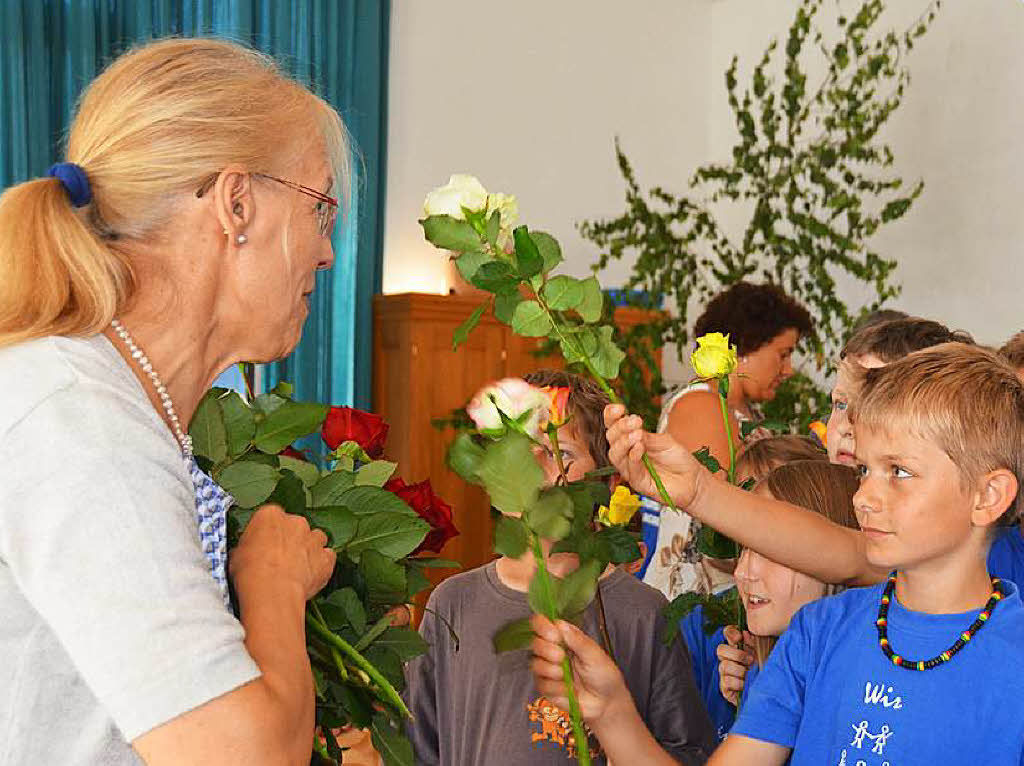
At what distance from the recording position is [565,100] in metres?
6.71

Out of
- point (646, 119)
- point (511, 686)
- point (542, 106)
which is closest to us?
point (511, 686)

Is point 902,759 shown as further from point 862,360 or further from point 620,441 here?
point 862,360

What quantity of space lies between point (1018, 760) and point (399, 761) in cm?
68

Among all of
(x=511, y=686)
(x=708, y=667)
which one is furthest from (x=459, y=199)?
(x=708, y=667)

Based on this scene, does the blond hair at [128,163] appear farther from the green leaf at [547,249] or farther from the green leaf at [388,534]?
the green leaf at [388,534]

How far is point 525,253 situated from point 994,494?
705 millimetres

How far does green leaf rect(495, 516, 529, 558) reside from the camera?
107 cm

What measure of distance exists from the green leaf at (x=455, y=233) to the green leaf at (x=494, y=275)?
3 centimetres

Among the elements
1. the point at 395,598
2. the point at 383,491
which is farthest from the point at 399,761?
the point at 383,491

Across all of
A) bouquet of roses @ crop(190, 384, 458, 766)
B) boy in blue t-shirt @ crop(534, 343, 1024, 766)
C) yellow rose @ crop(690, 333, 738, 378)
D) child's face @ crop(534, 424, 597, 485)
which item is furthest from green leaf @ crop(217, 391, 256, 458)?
child's face @ crop(534, 424, 597, 485)

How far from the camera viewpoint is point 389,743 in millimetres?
1240

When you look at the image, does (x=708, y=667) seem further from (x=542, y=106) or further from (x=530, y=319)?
(x=542, y=106)

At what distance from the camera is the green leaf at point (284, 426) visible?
1.27 m

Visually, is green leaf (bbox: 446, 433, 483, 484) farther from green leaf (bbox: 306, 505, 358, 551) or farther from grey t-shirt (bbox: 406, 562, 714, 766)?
grey t-shirt (bbox: 406, 562, 714, 766)
